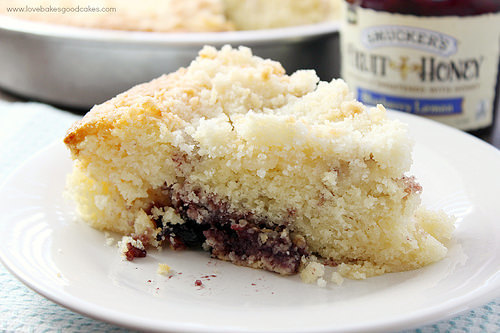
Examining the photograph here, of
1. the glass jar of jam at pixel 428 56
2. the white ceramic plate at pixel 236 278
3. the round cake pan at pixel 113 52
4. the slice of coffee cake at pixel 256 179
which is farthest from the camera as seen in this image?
the round cake pan at pixel 113 52

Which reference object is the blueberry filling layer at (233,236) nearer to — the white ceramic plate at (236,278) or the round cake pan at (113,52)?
the white ceramic plate at (236,278)

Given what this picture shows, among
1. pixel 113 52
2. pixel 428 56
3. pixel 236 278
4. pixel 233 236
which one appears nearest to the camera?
pixel 236 278

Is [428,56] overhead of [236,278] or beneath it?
overhead

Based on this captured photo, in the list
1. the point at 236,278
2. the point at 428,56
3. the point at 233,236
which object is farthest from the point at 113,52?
the point at 236,278

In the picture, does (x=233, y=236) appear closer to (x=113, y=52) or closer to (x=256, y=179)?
(x=256, y=179)

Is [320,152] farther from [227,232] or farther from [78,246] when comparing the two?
[78,246]

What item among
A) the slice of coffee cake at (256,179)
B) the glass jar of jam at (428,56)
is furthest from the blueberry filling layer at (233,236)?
the glass jar of jam at (428,56)

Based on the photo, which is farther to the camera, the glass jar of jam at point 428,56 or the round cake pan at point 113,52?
the round cake pan at point 113,52
